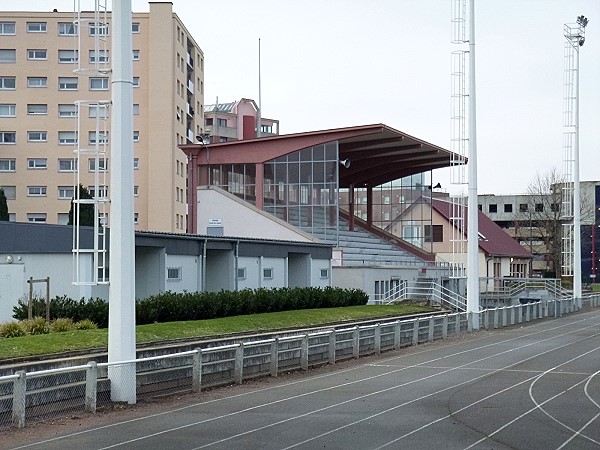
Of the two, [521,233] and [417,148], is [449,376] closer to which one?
[417,148]

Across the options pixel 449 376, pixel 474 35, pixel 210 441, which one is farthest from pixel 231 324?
pixel 474 35

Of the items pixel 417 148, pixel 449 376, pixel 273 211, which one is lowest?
pixel 449 376

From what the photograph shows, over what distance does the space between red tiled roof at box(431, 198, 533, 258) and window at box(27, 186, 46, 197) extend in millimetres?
30119

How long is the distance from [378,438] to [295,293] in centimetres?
2726

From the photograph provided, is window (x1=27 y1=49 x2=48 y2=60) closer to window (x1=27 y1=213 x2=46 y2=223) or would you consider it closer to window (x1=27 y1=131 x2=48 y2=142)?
window (x1=27 y1=131 x2=48 y2=142)

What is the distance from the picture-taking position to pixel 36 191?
79750 millimetres

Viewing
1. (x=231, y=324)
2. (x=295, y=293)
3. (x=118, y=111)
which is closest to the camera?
(x=118, y=111)

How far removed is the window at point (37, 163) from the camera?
79.3 m

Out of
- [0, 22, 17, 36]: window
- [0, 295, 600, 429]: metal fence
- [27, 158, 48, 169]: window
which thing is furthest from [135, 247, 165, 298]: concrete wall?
[0, 22, 17, 36]: window

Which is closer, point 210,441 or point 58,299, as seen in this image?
point 210,441

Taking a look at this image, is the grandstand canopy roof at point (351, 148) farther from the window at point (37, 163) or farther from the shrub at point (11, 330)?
the shrub at point (11, 330)

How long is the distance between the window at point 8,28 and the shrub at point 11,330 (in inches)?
2337

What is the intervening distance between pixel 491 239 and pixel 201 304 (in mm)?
58634

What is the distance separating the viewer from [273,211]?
62.3m
